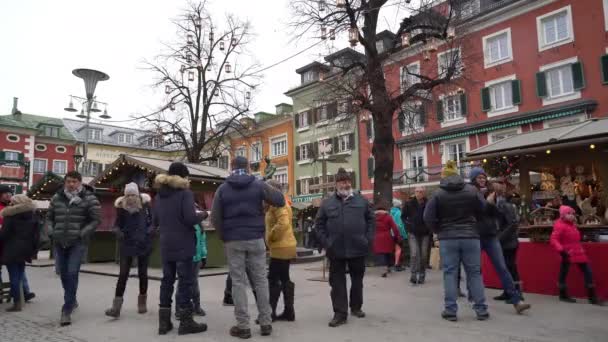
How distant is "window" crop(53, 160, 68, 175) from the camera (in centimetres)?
4926

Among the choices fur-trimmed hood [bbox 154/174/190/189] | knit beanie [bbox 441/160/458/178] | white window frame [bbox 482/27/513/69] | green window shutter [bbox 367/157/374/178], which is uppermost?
white window frame [bbox 482/27/513/69]

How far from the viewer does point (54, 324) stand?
5.66m

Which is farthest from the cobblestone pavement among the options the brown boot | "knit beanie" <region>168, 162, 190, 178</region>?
"knit beanie" <region>168, 162, 190, 178</region>

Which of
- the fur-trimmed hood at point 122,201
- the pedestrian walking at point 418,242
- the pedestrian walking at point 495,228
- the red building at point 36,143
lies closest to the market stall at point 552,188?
the pedestrian walking at point 418,242

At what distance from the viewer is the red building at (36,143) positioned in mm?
45062

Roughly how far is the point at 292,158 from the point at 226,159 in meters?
8.54

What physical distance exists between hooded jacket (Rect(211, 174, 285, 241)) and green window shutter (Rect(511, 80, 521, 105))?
22813mm

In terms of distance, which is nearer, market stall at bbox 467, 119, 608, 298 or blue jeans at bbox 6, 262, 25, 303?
blue jeans at bbox 6, 262, 25, 303

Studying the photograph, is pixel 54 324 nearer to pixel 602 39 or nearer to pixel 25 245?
pixel 25 245

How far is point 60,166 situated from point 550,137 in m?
52.8

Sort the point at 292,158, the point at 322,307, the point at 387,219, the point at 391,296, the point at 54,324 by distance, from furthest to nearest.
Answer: the point at 292,158
the point at 387,219
the point at 391,296
the point at 322,307
the point at 54,324

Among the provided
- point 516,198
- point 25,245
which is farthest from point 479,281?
point 25,245

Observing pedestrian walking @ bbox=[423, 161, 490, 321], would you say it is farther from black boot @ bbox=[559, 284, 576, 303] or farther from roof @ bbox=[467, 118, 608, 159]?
roof @ bbox=[467, 118, 608, 159]

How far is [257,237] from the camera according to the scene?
489cm
